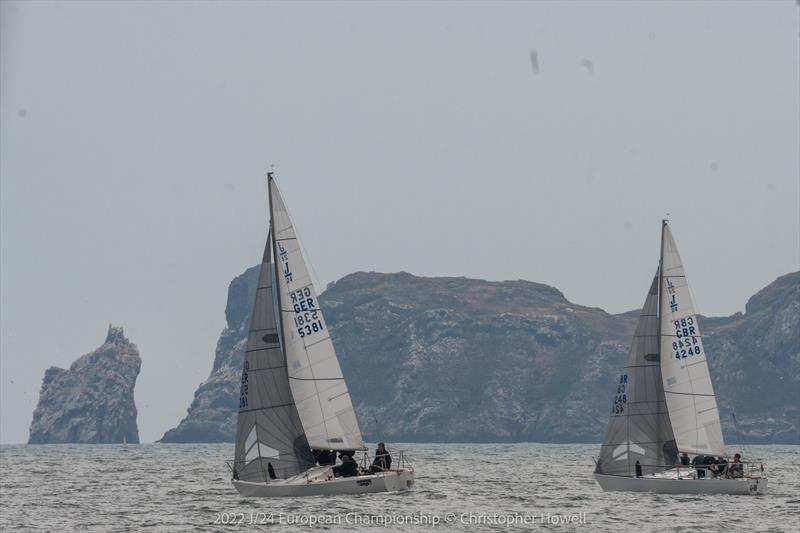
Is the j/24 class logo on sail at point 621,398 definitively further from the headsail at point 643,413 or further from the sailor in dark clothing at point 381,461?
the sailor in dark clothing at point 381,461

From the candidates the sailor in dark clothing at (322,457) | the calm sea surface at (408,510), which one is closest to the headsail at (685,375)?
the calm sea surface at (408,510)

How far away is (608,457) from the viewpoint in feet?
211

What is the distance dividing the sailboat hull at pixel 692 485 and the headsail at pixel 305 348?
525 inches

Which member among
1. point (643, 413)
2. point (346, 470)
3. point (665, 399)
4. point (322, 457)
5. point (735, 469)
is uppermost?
point (665, 399)

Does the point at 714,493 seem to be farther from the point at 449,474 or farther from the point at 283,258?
the point at 449,474

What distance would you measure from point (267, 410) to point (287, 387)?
119 centimetres

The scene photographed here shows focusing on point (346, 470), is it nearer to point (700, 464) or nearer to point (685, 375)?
point (685, 375)

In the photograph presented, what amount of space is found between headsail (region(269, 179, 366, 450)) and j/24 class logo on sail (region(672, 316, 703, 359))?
14968mm

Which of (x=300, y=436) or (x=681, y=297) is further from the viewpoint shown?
(x=681, y=297)

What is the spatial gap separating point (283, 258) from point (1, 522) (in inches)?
571

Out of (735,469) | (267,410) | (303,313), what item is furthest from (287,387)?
(735,469)

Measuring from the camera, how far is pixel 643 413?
208 ft

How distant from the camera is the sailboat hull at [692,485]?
61188 millimetres

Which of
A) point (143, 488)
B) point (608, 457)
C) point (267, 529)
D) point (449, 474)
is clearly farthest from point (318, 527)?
point (449, 474)
